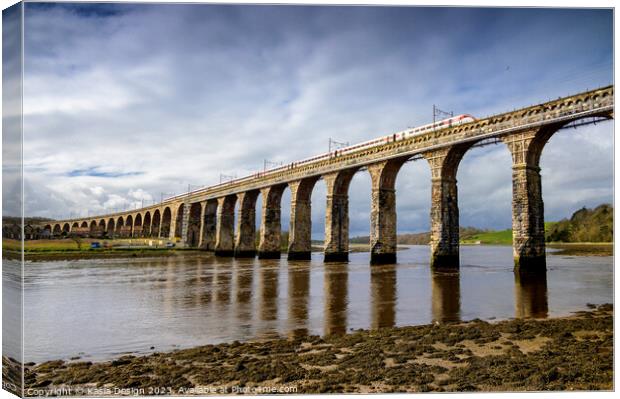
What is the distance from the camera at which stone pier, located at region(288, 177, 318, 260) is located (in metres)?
41.7

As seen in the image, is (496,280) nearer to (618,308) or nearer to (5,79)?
(618,308)

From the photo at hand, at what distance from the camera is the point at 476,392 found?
6.64 meters

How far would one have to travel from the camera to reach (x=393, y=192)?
3369 centimetres

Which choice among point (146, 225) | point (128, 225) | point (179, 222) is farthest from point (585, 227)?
point (128, 225)

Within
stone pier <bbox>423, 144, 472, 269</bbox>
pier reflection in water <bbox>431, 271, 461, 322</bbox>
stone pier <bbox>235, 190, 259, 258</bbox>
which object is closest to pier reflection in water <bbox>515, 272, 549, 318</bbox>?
pier reflection in water <bbox>431, 271, 461, 322</bbox>

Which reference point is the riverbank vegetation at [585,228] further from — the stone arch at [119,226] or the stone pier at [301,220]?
the stone arch at [119,226]

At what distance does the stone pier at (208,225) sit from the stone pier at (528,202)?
47034mm

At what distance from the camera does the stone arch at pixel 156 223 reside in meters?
84.5

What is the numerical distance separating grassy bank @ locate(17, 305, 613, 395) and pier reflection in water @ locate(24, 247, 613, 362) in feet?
3.80

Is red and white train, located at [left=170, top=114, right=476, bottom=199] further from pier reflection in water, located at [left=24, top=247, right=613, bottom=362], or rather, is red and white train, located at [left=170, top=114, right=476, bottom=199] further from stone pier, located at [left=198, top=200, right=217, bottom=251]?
pier reflection in water, located at [left=24, top=247, right=613, bottom=362]

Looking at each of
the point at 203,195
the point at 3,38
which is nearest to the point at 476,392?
the point at 3,38

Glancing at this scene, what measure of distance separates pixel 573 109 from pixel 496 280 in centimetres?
856

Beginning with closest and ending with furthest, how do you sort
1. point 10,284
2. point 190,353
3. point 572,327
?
point 10,284, point 190,353, point 572,327

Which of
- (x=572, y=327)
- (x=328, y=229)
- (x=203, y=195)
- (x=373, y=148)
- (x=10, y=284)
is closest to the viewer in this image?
(x=10, y=284)
